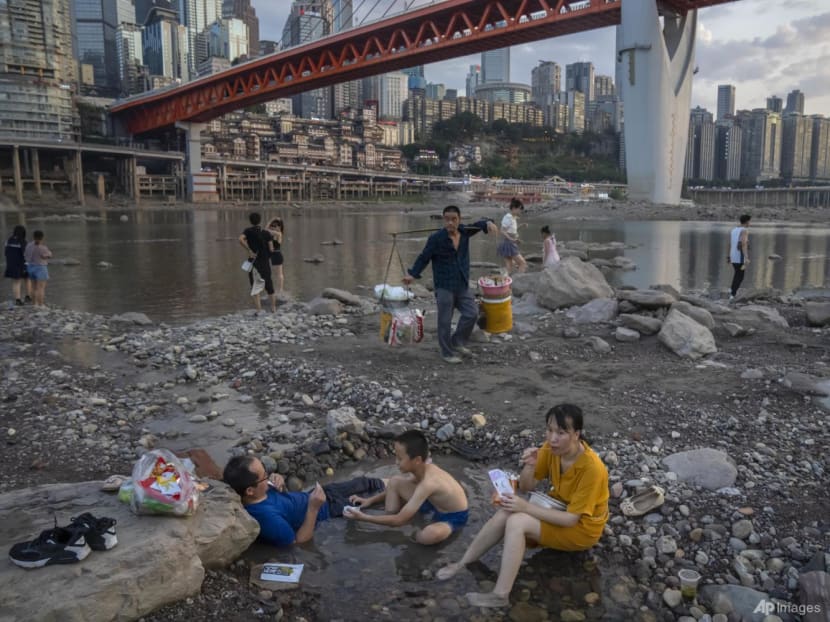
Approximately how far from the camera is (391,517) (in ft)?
14.1

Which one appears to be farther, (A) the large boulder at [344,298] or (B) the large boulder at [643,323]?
(A) the large boulder at [344,298]

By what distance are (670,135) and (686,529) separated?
5766 cm

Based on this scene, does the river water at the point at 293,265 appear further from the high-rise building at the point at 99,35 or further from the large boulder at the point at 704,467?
the high-rise building at the point at 99,35

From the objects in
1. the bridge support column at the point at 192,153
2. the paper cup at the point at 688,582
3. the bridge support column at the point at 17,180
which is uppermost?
the bridge support column at the point at 192,153

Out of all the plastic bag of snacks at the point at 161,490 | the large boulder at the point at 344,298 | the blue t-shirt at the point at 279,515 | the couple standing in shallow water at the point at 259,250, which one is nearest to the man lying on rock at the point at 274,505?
the blue t-shirt at the point at 279,515

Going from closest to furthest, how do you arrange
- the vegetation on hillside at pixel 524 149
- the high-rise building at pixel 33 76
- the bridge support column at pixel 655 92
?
the bridge support column at pixel 655 92 < the high-rise building at pixel 33 76 < the vegetation on hillside at pixel 524 149

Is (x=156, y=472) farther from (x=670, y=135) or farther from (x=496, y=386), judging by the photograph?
(x=670, y=135)

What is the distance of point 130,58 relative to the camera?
14862 cm

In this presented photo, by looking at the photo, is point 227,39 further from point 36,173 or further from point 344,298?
point 344,298

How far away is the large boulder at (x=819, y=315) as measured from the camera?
919 cm

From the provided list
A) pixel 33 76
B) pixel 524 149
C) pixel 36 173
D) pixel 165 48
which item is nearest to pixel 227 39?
pixel 165 48

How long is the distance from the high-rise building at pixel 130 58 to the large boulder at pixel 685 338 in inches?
5634

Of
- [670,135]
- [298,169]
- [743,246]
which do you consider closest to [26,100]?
[298,169]

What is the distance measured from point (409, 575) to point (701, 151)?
168 meters
